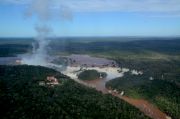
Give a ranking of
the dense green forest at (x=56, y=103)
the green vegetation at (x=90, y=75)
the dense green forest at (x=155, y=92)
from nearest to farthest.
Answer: the dense green forest at (x=56, y=103)
the dense green forest at (x=155, y=92)
the green vegetation at (x=90, y=75)

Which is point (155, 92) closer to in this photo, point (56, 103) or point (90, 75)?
point (56, 103)

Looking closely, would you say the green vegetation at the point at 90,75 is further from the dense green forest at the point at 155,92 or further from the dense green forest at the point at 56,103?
the dense green forest at the point at 56,103

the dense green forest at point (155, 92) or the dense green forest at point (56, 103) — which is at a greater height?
the dense green forest at point (56, 103)

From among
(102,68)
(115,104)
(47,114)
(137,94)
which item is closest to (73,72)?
(102,68)

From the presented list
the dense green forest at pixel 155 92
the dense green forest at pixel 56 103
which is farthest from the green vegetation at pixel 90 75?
the dense green forest at pixel 56 103

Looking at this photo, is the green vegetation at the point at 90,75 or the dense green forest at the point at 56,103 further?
the green vegetation at the point at 90,75

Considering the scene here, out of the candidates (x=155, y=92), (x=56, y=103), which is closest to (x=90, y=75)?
(x=155, y=92)

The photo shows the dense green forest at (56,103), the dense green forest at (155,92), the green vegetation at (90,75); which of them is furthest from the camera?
the green vegetation at (90,75)

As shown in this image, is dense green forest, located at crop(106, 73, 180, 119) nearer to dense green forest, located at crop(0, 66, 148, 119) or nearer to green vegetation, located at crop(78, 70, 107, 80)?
dense green forest, located at crop(0, 66, 148, 119)
